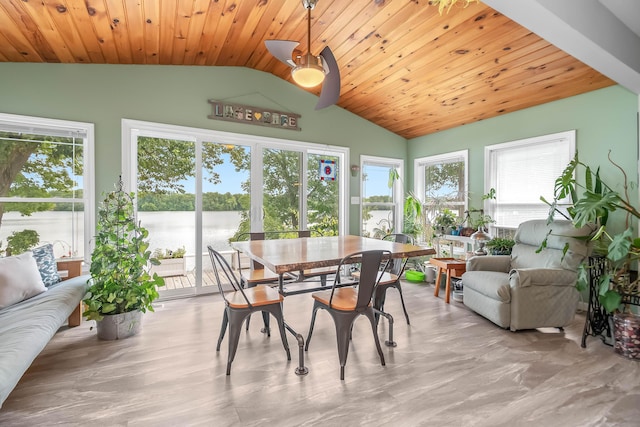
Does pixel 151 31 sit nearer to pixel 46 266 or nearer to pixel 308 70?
pixel 308 70

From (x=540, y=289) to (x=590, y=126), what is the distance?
1.87m

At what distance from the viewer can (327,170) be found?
4.93 meters

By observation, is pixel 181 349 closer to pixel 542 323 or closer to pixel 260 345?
pixel 260 345

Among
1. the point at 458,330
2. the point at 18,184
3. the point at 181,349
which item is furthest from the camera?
the point at 18,184

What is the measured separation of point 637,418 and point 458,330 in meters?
1.27

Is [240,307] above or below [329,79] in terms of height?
below

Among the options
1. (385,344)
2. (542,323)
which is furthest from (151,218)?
(542,323)

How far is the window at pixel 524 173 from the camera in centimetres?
364

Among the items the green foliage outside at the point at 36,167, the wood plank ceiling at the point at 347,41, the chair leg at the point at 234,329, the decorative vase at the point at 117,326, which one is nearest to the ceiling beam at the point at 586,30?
the wood plank ceiling at the point at 347,41

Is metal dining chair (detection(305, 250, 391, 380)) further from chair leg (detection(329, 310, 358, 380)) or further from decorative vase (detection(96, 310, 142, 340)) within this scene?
decorative vase (detection(96, 310, 142, 340))

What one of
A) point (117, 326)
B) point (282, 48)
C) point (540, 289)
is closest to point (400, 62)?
point (282, 48)

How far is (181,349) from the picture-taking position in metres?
2.49

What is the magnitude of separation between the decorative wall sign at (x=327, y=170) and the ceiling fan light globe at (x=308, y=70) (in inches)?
102

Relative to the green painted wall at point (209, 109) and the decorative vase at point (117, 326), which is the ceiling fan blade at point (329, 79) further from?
the decorative vase at point (117, 326)
